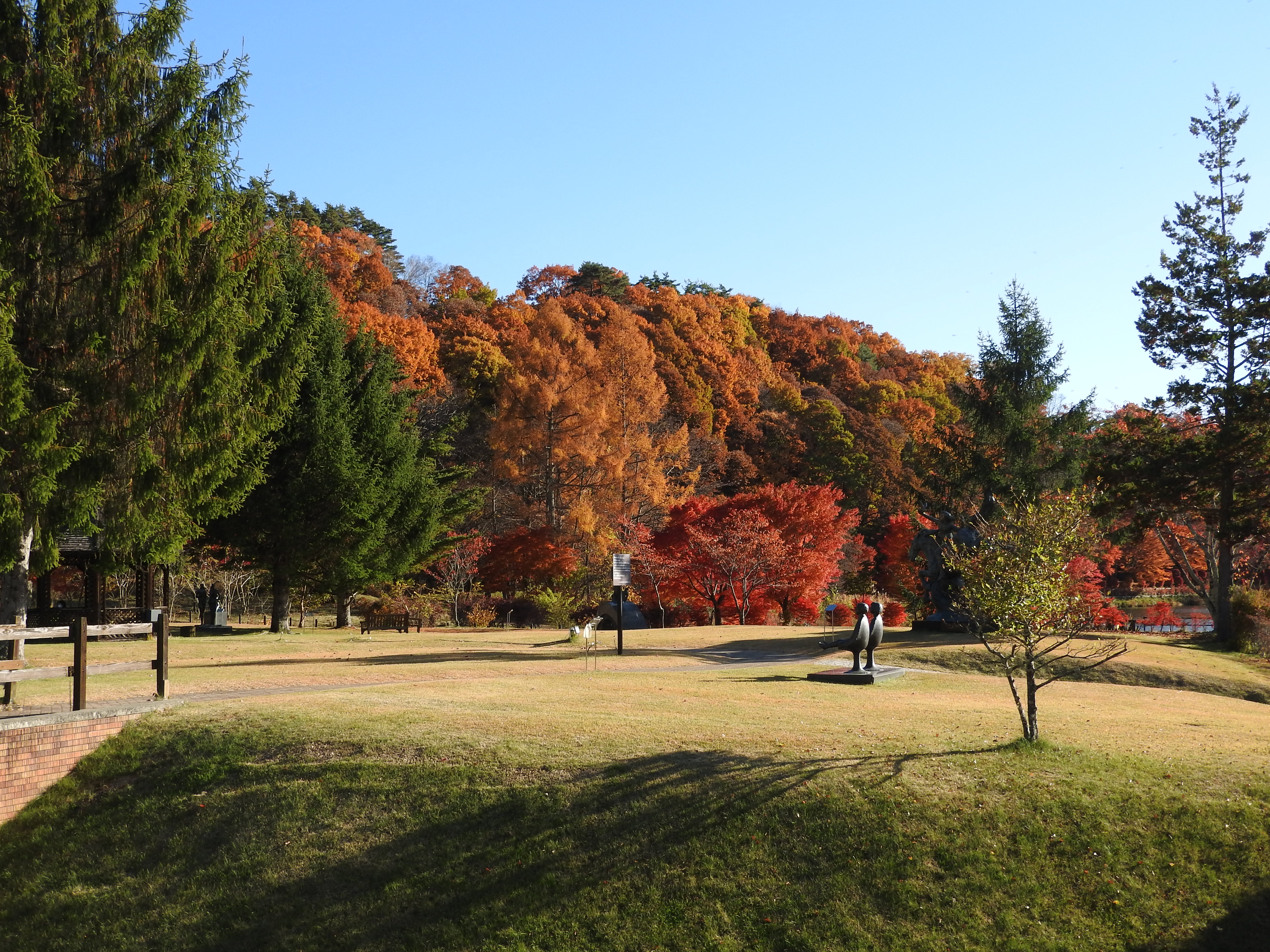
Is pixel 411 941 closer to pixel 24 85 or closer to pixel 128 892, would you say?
pixel 128 892

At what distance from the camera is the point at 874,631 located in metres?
19.2

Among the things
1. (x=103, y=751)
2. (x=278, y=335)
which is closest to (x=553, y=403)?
(x=278, y=335)

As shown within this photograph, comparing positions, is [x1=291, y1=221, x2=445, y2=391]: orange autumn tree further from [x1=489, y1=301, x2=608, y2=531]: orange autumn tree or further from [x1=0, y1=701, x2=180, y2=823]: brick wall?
[x1=0, y1=701, x2=180, y2=823]: brick wall

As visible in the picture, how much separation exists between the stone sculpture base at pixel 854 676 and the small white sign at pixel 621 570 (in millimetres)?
4460

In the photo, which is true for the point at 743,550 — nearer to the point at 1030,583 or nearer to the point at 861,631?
the point at 861,631

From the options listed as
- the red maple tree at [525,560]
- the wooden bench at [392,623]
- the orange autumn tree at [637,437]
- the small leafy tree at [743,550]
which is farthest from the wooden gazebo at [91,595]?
the orange autumn tree at [637,437]

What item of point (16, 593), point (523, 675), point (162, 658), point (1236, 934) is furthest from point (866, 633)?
point (16, 593)

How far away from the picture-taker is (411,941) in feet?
27.8

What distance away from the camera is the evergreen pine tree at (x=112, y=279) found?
1382 cm

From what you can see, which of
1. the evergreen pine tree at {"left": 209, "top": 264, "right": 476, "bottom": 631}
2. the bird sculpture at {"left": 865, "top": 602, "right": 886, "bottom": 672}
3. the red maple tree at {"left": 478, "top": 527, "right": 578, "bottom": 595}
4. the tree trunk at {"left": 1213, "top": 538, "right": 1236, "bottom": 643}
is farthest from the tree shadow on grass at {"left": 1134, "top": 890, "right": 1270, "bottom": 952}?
the red maple tree at {"left": 478, "top": 527, "right": 578, "bottom": 595}

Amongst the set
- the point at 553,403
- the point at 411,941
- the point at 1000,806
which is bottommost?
the point at 411,941

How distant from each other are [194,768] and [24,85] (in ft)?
33.5

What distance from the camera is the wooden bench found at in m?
32.7

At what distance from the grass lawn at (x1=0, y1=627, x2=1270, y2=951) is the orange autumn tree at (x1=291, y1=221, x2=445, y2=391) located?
2606cm
